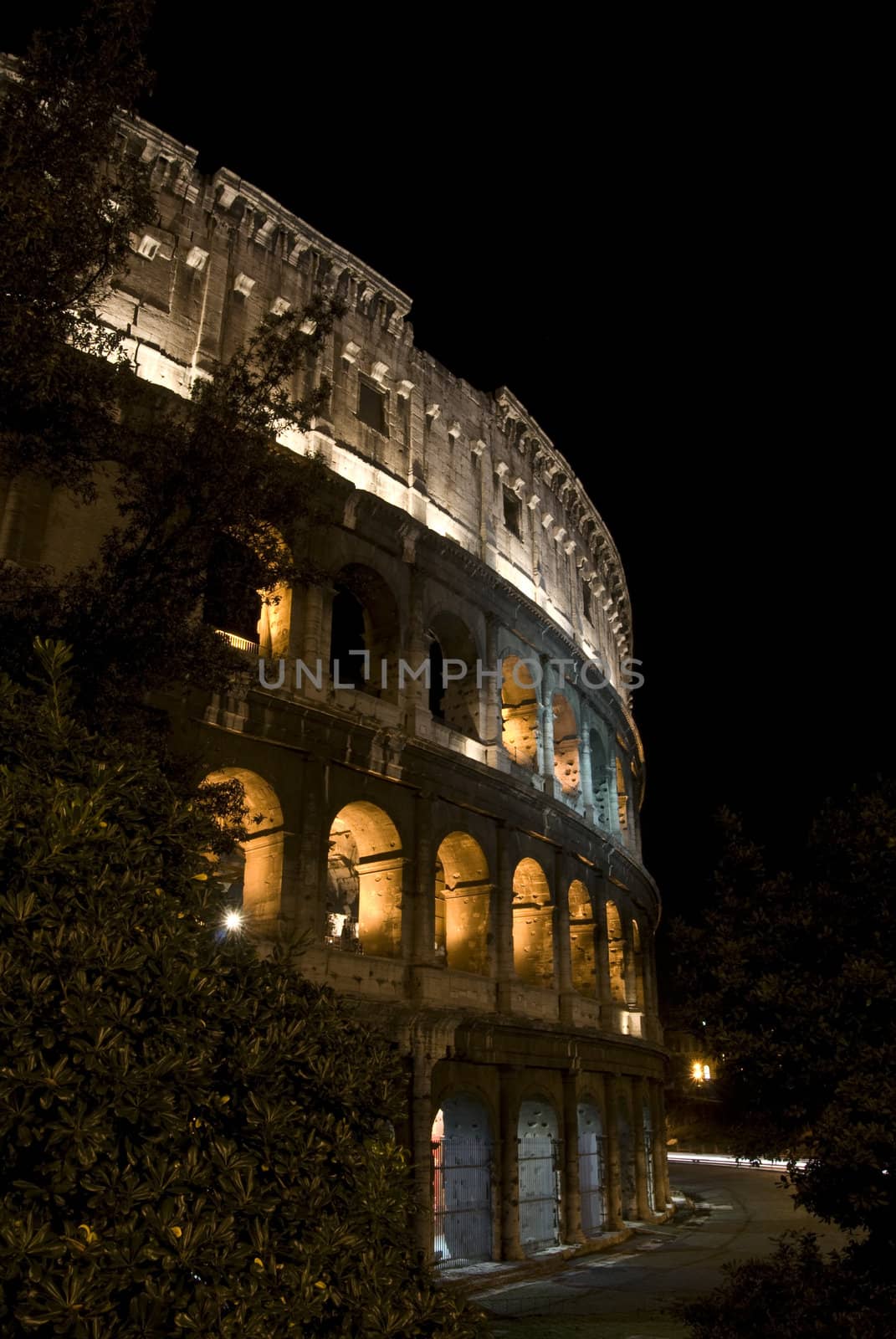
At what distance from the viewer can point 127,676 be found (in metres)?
10.2

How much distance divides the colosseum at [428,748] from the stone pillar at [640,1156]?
0.17 m

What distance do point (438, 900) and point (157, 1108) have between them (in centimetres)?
1719

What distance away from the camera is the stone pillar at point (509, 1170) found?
18547 millimetres

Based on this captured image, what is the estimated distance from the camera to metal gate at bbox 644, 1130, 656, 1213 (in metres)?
26.0

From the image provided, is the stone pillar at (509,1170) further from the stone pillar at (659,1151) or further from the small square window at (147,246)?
the small square window at (147,246)

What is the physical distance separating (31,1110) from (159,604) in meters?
6.86

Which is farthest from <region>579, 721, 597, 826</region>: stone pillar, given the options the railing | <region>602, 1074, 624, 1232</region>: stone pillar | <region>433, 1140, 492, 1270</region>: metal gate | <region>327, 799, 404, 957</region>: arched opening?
the railing

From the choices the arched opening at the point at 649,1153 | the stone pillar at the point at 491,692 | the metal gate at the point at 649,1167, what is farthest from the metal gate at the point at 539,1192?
the stone pillar at the point at 491,692

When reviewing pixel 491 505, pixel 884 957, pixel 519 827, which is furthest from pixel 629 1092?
pixel 884 957

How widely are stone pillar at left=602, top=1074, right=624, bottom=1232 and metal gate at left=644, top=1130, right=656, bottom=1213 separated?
2480 mm

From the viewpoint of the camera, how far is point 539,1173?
70.7 feet

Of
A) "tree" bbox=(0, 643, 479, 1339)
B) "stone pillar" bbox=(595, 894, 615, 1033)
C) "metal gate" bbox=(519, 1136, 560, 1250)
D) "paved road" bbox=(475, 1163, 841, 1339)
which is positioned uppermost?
"stone pillar" bbox=(595, 894, 615, 1033)

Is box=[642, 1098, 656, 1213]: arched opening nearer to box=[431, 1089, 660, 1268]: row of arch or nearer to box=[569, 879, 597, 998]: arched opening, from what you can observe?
box=[431, 1089, 660, 1268]: row of arch

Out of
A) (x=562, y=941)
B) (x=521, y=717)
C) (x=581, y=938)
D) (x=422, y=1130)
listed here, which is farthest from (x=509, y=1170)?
(x=521, y=717)
